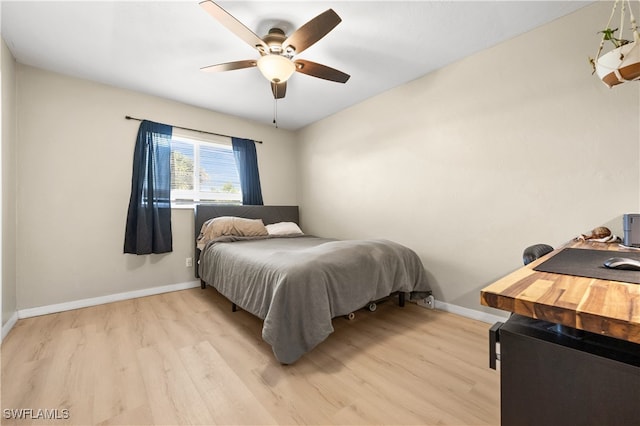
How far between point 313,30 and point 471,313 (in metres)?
2.63

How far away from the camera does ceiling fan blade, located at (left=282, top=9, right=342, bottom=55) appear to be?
4.99ft

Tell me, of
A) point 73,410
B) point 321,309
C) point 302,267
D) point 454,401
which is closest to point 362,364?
point 321,309

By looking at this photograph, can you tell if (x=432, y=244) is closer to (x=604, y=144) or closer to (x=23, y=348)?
(x=604, y=144)

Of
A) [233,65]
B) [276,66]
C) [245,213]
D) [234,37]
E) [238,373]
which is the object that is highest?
[234,37]

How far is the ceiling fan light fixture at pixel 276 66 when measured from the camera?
1.84 metres

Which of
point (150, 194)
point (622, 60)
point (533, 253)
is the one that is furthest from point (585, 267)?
point (150, 194)

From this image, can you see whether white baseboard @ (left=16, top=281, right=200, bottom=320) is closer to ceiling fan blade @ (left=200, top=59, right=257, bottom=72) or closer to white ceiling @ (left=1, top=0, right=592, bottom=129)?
white ceiling @ (left=1, top=0, right=592, bottom=129)

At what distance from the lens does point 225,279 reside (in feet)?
7.91

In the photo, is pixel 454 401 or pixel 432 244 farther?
pixel 432 244

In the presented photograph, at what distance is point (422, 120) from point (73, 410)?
11.0 feet

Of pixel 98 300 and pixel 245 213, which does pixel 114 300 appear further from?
pixel 245 213

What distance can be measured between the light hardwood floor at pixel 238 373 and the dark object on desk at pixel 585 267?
2.79ft

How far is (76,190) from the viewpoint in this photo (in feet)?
8.63

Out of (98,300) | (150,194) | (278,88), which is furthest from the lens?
(150,194)
